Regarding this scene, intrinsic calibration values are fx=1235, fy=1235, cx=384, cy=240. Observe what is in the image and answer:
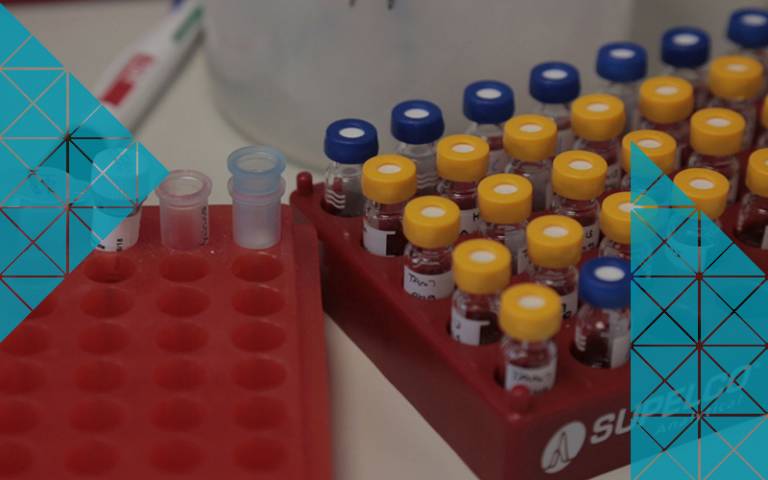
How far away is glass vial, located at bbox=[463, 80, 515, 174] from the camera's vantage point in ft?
2.64

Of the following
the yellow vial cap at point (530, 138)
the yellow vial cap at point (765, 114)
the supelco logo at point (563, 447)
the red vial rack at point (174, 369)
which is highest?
the yellow vial cap at point (530, 138)

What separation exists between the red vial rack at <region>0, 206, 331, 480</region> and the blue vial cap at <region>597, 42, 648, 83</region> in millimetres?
255

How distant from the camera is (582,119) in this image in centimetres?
80

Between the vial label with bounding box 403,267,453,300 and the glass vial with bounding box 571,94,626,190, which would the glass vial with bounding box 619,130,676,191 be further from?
the vial label with bounding box 403,267,453,300

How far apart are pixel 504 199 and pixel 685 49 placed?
0.93 feet

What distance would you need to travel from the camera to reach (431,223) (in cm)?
69

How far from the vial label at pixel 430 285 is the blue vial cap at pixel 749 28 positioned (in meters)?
0.37

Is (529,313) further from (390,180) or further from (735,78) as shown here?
(735,78)

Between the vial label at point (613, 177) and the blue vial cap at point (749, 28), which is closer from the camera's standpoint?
the vial label at point (613, 177)

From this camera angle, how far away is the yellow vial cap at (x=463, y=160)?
2.45ft

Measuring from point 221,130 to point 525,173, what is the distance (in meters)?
0.29

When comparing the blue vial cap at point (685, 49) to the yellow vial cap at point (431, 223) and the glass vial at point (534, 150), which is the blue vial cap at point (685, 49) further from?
the yellow vial cap at point (431, 223)
